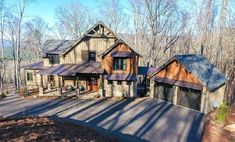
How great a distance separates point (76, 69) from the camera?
26594 millimetres

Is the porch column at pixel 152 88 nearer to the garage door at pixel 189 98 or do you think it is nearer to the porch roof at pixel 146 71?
the porch roof at pixel 146 71

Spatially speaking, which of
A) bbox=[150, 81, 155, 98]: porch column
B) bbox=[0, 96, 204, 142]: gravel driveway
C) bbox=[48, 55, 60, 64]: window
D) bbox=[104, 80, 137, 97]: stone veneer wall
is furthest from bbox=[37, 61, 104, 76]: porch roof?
bbox=[150, 81, 155, 98]: porch column

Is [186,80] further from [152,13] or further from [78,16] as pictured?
[78,16]

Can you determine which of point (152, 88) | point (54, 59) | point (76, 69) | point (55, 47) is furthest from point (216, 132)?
point (55, 47)

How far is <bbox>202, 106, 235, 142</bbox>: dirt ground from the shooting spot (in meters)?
15.3

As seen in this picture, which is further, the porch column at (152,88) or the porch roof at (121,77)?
the porch column at (152,88)

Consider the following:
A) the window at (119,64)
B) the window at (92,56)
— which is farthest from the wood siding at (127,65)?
the window at (92,56)

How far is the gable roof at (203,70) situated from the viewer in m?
20.7

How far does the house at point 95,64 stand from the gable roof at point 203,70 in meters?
5.88

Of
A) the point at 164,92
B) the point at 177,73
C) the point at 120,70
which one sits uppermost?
the point at 120,70

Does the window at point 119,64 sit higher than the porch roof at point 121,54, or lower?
lower

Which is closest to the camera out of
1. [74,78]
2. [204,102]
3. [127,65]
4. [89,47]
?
[204,102]

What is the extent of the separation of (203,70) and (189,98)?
3.54m

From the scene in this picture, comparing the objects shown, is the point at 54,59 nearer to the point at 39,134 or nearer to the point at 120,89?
the point at 120,89
